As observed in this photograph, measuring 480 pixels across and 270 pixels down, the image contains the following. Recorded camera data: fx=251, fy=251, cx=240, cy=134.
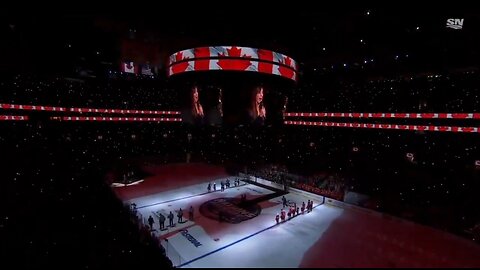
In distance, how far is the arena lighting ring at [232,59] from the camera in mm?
5055

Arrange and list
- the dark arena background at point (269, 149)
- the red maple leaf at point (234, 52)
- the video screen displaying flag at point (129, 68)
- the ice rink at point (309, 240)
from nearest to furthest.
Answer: the red maple leaf at point (234, 52) → the dark arena background at point (269, 149) → the ice rink at point (309, 240) → the video screen displaying flag at point (129, 68)

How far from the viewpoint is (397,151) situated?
11.8 m

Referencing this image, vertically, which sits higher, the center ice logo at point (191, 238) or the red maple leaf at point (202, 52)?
the red maple leaf at point (202, 52)

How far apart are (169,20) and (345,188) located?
9.24 metres

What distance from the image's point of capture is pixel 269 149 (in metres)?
16.9

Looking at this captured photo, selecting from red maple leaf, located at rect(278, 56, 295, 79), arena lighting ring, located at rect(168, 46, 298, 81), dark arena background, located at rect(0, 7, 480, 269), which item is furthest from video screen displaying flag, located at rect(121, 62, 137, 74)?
red maple leaf, located at rect(278, 56, 295, 79)

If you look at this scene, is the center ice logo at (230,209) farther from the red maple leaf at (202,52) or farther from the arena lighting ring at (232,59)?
the red maple leaf at (202,52)

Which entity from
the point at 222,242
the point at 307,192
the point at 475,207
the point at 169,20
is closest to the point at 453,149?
the point at 475,207

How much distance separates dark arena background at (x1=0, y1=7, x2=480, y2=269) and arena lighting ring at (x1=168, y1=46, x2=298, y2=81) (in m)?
0.03

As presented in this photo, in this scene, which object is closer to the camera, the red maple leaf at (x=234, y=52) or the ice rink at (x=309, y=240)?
the red maple leaf at (x=234, y=52)

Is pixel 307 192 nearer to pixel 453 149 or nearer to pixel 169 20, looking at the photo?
pixel 453 149

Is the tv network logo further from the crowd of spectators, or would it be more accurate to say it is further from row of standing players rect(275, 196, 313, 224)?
row of standing players rect(275, 196, 313, 224)

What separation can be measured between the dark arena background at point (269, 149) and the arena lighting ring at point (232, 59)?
3 cm

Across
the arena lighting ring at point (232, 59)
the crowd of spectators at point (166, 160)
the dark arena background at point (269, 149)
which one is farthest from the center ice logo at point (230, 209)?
the arena lighting ring at point (232, 59)
